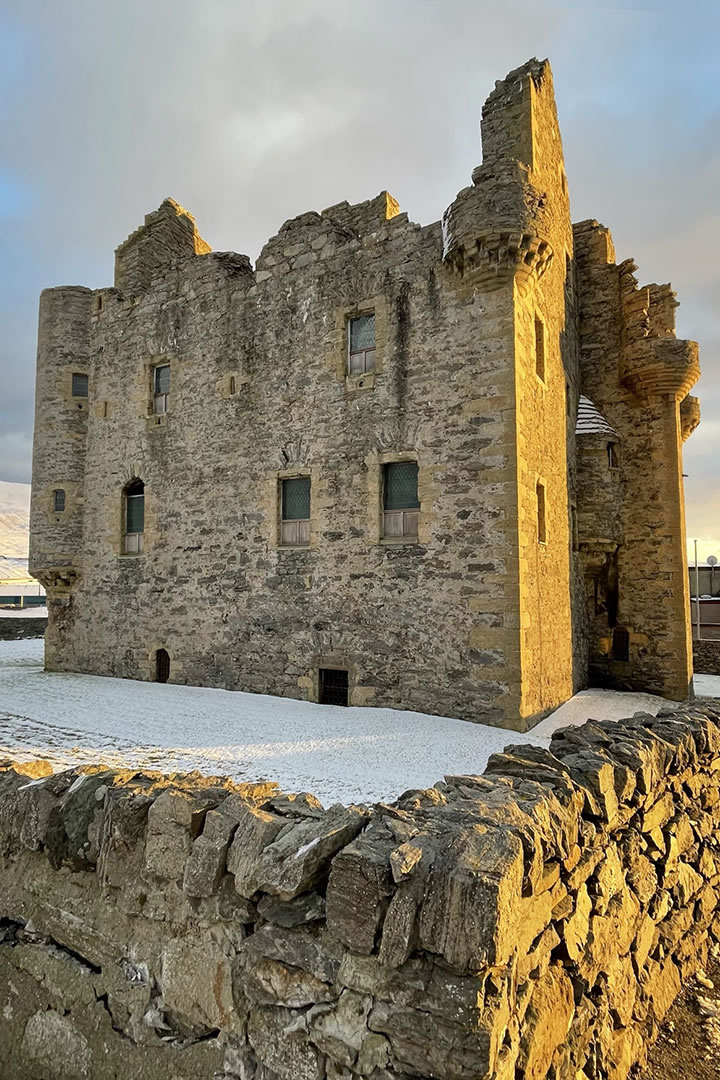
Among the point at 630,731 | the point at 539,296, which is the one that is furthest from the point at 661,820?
the point at 539,296

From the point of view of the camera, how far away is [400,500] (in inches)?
432

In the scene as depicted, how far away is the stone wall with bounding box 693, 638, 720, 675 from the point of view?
1847 centimetres

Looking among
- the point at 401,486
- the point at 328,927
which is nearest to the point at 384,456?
the point at 401,486

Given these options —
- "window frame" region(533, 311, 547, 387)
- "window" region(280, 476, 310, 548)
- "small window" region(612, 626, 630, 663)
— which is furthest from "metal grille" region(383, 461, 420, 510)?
"small window" region(612, 626, 630, 663)

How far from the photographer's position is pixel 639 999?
4152 millimetres

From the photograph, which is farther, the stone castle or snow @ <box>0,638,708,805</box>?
the stone castle

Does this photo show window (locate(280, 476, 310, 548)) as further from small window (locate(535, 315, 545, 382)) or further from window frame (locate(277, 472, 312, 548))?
small window (locate(535, 315, 545, 382))

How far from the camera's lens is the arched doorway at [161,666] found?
45.2ft

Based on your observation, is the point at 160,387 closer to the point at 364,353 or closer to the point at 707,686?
the point at 364,353

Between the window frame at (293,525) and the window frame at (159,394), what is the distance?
3900 millimetres

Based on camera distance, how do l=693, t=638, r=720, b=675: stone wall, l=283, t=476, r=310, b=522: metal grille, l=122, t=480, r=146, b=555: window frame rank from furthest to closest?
l=693, t=638, r=720, b=675: stone wall
l=122, t=480, r=146, b=555: window frame
l=283, t=476, r=310, b=522: metal grille

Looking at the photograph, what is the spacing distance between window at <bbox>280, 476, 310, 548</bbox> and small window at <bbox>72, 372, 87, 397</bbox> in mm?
6942

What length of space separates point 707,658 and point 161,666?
15304 mm

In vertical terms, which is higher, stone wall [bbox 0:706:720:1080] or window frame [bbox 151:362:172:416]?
window frame [bbox 151:362:172:416]
